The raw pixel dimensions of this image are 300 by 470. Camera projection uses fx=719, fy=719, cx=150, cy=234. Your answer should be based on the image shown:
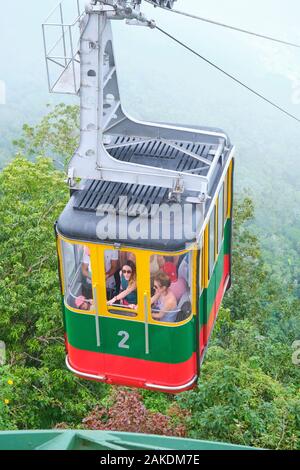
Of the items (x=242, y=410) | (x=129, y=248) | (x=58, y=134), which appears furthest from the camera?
(x=58, y=134)

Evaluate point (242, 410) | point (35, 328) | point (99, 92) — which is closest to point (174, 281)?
point (99, 92)

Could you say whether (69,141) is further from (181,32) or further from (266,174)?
(181,32)

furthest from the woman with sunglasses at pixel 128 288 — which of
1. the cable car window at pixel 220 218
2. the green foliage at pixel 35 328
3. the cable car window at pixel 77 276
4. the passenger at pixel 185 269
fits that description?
the green foliage at pixel 35 328

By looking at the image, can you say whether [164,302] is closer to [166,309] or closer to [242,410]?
[166,309]

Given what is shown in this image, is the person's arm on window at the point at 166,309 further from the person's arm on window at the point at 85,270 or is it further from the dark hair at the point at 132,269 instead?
the person's arm on window at the point at 85,270

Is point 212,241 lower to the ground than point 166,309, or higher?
higher

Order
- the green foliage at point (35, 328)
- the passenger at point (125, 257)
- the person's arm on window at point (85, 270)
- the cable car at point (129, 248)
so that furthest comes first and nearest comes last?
the green foliage at point (35, 328), the person's arm on window at point (85, 270), the passenger at point (125, 257), the cable car at point (129, 248)

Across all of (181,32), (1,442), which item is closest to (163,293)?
(1,442)
